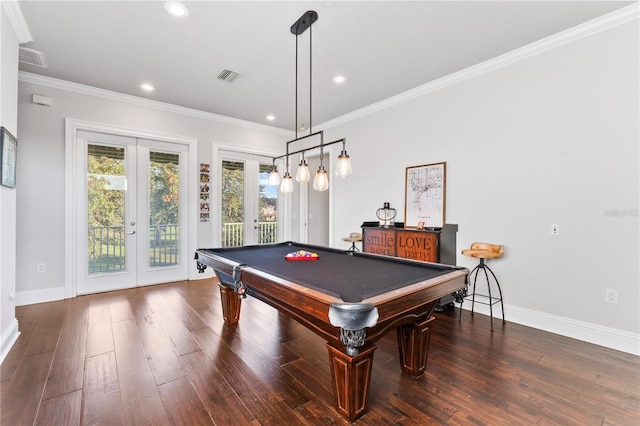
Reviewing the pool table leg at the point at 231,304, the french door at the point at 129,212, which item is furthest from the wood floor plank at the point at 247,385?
the french door at the point at 129,212

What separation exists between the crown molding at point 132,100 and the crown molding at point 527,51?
2466mm

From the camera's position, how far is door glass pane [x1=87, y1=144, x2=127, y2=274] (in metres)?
3.97

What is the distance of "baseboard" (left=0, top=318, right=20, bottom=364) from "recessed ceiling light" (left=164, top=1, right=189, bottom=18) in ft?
9.78

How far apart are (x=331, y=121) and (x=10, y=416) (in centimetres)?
510

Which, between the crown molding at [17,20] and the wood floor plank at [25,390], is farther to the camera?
the crown molding at [17,20]

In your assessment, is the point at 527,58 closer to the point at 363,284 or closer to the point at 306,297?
the point at 363,284

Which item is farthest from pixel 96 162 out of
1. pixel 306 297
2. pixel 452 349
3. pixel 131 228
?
pixel 452 349

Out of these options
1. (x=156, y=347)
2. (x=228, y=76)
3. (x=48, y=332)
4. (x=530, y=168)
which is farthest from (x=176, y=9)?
(x=530, y=168)

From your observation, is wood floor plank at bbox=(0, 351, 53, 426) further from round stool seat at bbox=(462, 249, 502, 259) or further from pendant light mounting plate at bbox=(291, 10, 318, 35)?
round stool seat at bbox=(462, 249, 502, 259)

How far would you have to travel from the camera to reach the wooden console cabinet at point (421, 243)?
10.8 feet

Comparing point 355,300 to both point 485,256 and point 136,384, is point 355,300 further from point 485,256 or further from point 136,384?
point 485,256

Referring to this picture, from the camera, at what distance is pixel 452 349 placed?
243 centimetres

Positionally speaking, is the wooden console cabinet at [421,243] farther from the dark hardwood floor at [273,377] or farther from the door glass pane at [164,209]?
the door glass pane at [164,209]

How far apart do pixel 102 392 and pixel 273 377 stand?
3.57ft
